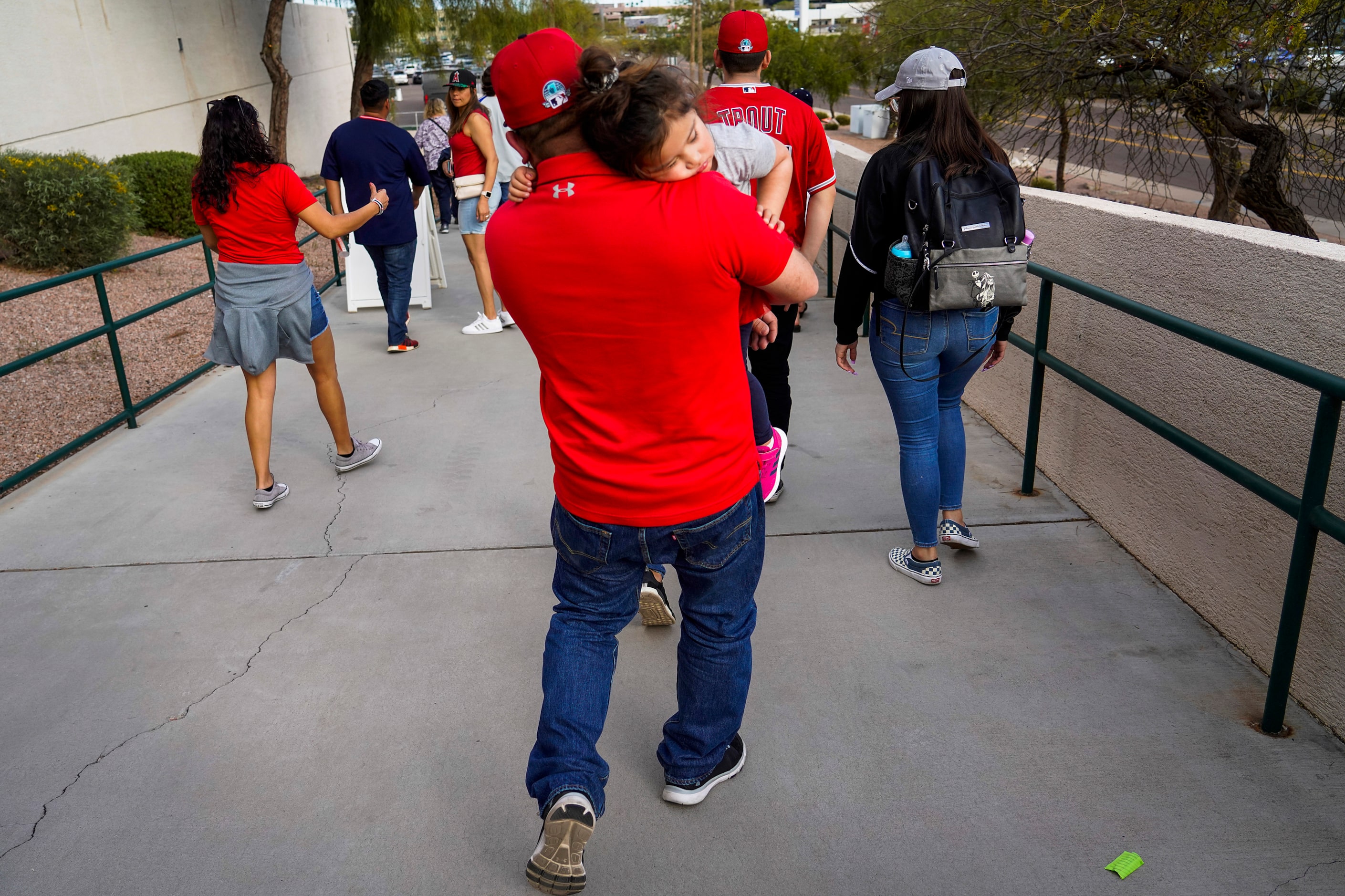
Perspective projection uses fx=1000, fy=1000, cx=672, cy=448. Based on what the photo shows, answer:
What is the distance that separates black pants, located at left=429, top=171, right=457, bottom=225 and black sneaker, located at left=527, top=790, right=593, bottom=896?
991 cm

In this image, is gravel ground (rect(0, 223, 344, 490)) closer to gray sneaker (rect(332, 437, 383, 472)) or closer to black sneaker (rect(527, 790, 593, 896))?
gray sneaker (rect(332, 437, 383, 472))

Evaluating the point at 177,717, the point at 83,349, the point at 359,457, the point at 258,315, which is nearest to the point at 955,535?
the point at 177,717

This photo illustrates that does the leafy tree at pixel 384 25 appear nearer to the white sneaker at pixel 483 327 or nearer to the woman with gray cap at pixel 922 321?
the white sneaker at pixel 483 327

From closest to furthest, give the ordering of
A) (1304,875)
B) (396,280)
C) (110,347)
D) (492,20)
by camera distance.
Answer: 1. (1304,875)
2. (110,347)
3. (396,280)
4. (492,20)

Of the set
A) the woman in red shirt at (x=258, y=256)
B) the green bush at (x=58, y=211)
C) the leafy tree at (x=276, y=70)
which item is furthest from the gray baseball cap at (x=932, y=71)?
the leafy tree at (x=276, y=70)

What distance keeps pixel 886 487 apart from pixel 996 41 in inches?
183

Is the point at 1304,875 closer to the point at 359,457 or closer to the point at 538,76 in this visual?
the point at 538,76

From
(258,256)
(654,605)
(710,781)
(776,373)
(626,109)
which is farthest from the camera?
(258,256)

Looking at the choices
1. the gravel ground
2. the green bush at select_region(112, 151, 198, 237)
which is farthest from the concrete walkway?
the green bush at select_region(112, 151, 198, 237)

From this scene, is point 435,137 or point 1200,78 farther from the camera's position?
point 435,137

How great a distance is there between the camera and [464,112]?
7191 mm

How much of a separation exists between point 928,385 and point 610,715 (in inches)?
59.3

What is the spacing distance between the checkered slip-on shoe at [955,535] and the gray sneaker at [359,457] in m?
2.81

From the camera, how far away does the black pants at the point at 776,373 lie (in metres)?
3.81
